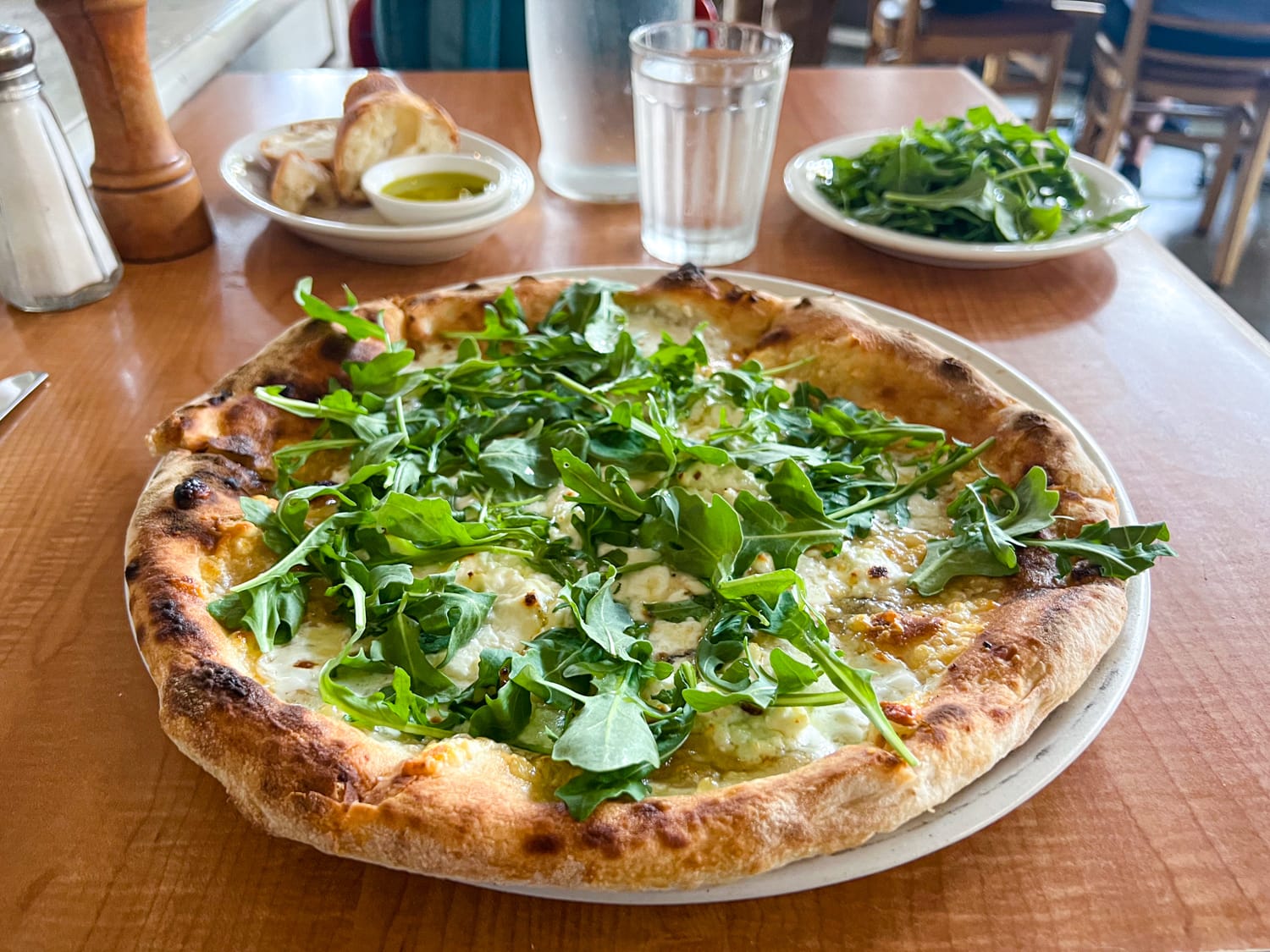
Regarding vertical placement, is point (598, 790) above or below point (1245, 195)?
above

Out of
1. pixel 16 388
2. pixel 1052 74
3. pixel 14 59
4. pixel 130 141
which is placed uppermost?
pixel 14 59

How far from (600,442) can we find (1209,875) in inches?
33.5

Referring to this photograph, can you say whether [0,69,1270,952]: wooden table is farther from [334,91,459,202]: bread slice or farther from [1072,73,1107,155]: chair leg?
[1072,73,1107,155]: chair leg

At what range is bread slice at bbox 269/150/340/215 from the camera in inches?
84.4

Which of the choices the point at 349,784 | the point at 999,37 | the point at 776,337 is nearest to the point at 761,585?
the point at 349,784

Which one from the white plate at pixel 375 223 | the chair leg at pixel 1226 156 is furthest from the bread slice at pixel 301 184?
the chair leg at pixel 1226 156

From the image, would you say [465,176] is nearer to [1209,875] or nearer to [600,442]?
[600,442]

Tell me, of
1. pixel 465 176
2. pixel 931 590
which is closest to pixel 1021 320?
pixel 931 590

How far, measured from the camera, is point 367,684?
1062 mm

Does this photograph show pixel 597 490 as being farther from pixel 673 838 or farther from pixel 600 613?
pixel 673 838

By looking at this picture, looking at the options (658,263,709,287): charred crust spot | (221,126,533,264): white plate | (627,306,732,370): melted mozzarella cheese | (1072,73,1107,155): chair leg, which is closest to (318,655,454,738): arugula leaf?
(627,306,732,370): melted mozzarella cheese

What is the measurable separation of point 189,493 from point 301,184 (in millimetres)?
1134

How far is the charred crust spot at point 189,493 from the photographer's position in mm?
1244

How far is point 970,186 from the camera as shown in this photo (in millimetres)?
2070
